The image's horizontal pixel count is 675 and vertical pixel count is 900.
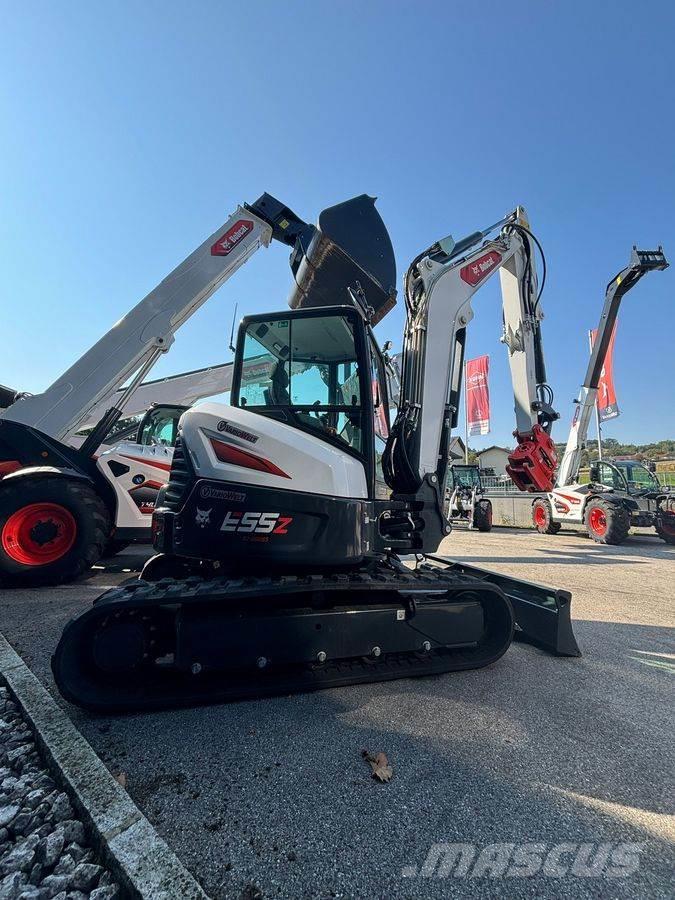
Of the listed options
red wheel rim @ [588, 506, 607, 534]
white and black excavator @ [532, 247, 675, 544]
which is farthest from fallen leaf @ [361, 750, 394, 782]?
red wheel rim @ [588, 506, 607, 534]

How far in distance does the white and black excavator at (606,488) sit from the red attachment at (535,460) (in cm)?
583

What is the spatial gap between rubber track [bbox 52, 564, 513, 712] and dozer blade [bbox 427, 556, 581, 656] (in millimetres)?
492

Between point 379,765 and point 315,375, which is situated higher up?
point 315,375

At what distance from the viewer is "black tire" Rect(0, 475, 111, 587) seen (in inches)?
185

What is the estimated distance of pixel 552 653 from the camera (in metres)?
3.24

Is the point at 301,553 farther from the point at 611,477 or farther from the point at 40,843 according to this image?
the point at 611,477

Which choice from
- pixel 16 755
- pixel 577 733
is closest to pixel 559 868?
pixel 577 733

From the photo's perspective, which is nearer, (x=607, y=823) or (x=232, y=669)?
(x=607, y=823)

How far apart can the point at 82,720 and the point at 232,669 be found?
787mm

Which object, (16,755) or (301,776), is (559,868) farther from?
(16,755)

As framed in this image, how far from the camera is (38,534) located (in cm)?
479

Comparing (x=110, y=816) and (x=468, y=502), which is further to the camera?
(x=468, y=502)

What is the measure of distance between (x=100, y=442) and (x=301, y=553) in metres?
4.67

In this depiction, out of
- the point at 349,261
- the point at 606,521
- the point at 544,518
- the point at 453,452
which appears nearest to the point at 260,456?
the point at 349,261
